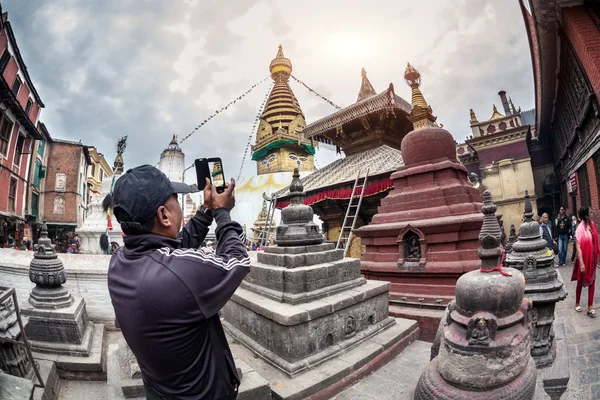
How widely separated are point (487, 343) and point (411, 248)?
405cm

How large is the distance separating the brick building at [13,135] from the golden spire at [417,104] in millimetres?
17073

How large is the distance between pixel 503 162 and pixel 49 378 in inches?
891

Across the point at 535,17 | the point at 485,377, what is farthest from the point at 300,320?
the point at 535,17

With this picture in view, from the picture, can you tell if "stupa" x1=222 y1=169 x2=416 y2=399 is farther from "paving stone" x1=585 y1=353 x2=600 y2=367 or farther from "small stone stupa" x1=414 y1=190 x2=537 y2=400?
"paving stone" x1=585 y1=353 x2=600 y2=367

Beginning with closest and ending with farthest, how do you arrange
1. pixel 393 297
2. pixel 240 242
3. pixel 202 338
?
pixel 202 338
pixel 240 242
pixel 393 297

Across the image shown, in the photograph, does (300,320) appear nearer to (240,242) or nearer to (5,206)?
(240,242)

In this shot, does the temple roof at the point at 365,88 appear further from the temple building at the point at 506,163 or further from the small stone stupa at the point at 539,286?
the small stone stupa at the point at 539,286

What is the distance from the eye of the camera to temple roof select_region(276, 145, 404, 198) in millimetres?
10012

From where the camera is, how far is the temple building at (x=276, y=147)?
3081 centimetres

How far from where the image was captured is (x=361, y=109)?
12.7 metres

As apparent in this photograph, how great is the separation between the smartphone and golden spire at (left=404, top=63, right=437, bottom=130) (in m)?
8.78

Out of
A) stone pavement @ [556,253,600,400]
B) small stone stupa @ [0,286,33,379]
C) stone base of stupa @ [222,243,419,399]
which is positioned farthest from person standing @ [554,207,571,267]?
small stone stupa @ [0,286,33,379]

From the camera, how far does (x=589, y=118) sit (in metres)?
9.86

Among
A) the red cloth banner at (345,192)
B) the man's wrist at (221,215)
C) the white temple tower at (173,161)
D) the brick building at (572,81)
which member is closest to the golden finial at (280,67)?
the white temple tower at (173,161)
